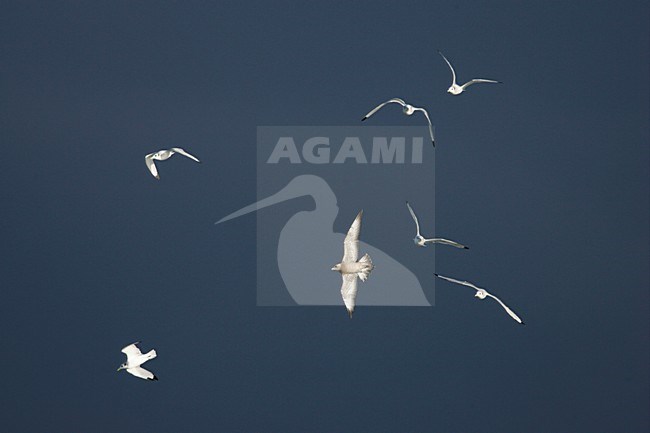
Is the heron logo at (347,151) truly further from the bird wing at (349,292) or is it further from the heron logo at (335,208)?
the bird wing at (349,292)

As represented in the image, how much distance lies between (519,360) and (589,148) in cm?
116

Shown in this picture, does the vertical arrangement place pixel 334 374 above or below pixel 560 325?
below

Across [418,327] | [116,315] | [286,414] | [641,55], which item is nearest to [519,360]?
[418,327]

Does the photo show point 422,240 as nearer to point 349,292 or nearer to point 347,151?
point 349,292

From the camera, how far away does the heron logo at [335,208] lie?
12.4 feet

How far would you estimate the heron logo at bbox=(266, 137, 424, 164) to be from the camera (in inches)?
149

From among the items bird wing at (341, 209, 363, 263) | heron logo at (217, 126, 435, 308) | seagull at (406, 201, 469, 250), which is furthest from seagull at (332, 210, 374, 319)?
heron logo at (217, 126, 435, 308)

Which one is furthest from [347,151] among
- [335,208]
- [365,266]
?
[365,266]

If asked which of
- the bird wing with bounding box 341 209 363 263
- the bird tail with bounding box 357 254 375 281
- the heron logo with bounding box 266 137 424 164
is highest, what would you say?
the heron logo with bounding box 266 137 424 164

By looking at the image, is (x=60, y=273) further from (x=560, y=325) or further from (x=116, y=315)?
(x=560, y=325)

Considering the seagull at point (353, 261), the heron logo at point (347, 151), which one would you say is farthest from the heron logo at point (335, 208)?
the seagull at point (353, 261)

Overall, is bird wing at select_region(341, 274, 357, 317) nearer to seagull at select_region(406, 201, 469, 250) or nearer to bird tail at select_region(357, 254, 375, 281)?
bird tail at select_region(357, 254, 375, 281)

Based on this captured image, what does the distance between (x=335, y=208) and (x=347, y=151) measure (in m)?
0.30

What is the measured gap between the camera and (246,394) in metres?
3.85
